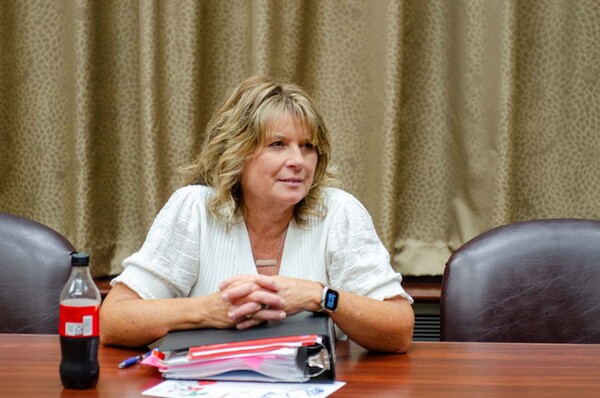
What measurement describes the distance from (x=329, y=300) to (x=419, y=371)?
258 mm

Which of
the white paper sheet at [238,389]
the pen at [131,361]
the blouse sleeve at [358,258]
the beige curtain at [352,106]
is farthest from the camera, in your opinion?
the beige curtain at [352,106]

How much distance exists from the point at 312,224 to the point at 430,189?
90 cm

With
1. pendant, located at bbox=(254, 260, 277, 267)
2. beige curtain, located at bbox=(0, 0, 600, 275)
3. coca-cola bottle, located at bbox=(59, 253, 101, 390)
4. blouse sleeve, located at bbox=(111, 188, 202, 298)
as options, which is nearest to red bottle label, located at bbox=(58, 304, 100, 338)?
coca-cola bottle, located at bbox=(59, 253, 101, 390)

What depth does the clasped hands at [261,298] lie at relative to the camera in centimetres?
177

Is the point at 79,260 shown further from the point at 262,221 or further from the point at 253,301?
the point at 262,221

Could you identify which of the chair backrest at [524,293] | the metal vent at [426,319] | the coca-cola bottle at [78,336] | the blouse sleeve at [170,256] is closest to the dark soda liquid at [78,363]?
the coca-cola bottle at [78,336]

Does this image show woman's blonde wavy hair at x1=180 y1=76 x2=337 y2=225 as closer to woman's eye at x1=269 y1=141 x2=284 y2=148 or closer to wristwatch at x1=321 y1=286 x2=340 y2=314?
woman's eye at x1=269 y1=141 x2=284 y2=148

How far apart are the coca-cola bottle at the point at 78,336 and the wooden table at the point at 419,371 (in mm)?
25

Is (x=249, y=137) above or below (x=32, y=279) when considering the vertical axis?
above

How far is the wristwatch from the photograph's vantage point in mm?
1845

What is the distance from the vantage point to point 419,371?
66.6 inches

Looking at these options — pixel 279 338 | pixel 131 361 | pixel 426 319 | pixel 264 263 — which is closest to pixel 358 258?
pixel 264 263

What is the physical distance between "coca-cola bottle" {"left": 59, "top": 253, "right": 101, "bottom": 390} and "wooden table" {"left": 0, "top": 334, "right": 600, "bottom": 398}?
0.03m

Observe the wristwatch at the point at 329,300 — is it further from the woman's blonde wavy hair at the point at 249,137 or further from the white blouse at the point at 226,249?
the woman's blonde wavy hair at the point at 249,137
